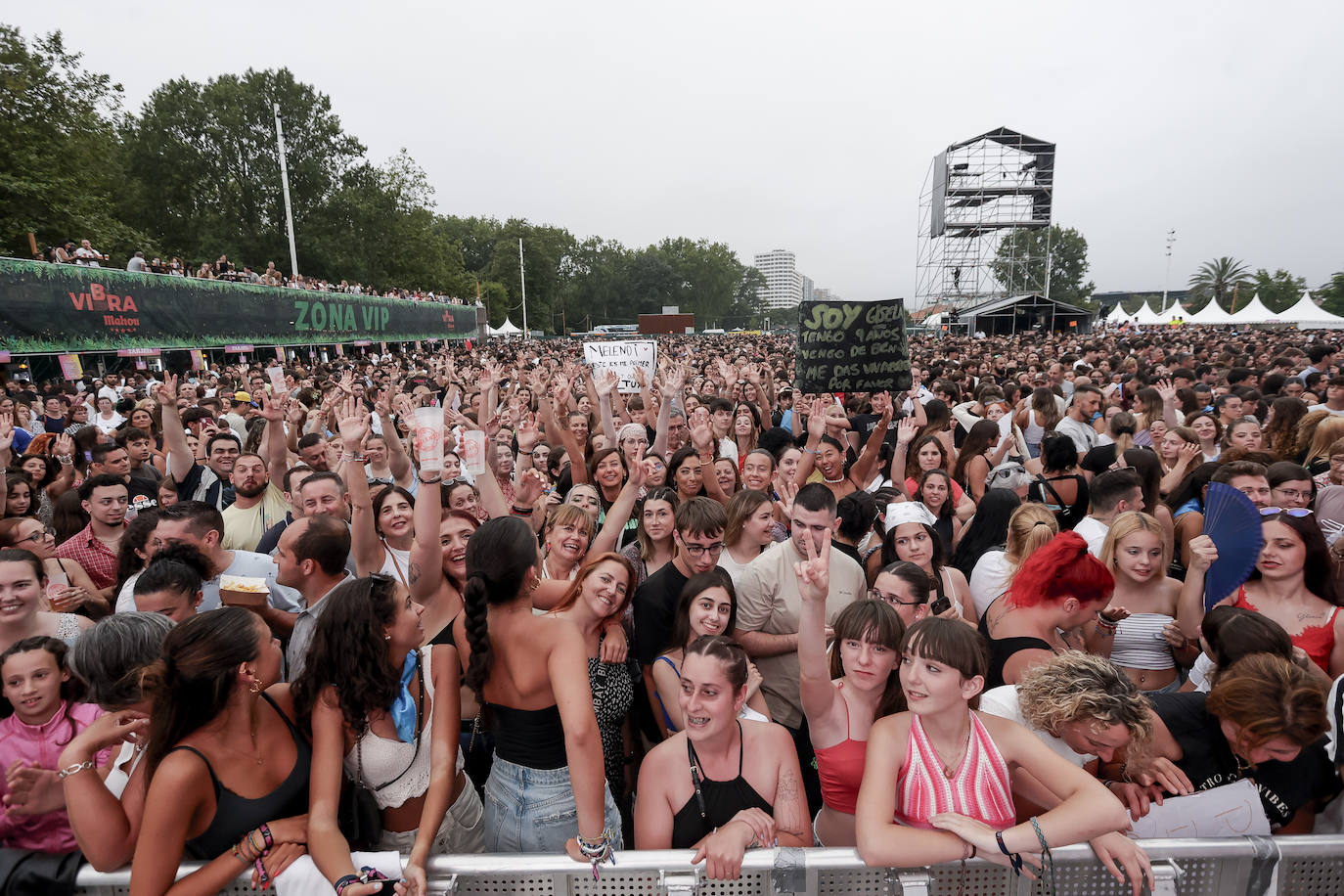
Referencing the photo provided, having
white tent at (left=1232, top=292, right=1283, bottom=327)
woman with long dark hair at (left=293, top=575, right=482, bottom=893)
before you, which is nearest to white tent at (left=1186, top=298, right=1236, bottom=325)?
white tent at (left=1232, top=292, right=1283, bottom=327)

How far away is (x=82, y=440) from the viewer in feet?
21.8

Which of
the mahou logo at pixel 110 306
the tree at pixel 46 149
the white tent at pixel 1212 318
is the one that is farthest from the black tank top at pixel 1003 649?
the white tent at pixel 1212 318

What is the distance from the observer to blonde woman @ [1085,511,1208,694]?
310 centimetres

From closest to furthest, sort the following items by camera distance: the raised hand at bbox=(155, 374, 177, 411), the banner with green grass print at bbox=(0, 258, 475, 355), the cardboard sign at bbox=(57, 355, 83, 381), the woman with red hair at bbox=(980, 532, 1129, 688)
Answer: the woman with red hair at bbox=(980, 532, 1129, 688) → the raised hand at bbox=(155, 374, 177, 411) → the banner with green grass print at bbox=(0, 258, 475, 355) → the cardboard sign at bbox=(57, 355, 83, 381)

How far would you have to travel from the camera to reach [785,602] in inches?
130

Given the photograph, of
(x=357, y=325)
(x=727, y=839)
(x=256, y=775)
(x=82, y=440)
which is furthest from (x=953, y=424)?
(x=357, y=325)

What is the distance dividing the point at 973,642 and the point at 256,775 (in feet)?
7.11

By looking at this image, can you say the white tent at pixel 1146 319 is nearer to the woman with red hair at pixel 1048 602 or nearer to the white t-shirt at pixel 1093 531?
the white t-shirt at pixel 1093 531

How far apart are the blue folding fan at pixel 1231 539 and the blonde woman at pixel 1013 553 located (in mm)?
648

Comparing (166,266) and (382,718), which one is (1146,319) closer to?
(166,266)

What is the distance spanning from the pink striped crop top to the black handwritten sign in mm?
5187

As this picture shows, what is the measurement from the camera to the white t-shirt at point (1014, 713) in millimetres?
2182

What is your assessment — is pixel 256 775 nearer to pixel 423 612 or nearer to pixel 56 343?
pixel 423 612

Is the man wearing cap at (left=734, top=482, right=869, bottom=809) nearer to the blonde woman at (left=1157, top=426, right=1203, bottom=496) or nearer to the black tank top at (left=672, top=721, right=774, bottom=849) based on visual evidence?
the black tank top at (left=672, top=721, right=774, bottom=849)
